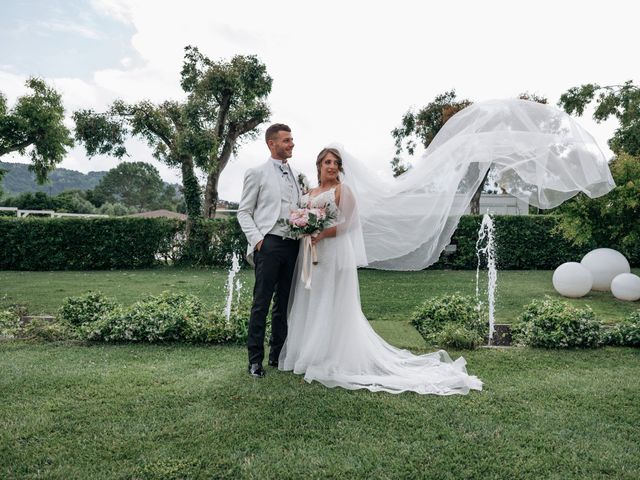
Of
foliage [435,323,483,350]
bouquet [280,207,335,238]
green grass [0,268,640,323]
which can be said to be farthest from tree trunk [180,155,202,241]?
bouquet [280,207,335,238]

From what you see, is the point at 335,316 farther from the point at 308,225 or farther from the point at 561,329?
the point at 561,329

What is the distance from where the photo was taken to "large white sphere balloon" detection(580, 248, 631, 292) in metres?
12.1

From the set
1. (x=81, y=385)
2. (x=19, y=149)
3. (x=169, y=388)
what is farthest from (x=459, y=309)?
(x=19, y=149)

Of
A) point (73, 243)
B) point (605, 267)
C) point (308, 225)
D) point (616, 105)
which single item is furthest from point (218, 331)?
point (616, 105)

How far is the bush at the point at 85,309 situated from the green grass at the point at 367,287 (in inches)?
79.2

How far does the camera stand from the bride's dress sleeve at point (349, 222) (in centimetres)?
521

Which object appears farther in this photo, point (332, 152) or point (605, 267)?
point (605, 267)

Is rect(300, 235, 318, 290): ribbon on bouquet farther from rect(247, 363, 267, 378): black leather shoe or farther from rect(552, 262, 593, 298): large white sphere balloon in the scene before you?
rect(552, 262, 593, 298): large white sphere balloon

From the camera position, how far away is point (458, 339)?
21.4 ft

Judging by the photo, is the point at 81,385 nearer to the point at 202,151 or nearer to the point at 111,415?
the point at 111,415

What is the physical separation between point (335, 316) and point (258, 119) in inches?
755

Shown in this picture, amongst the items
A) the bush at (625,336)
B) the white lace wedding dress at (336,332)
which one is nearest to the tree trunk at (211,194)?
the white lace wedding dress at (336,332)

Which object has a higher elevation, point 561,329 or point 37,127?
point 37,127

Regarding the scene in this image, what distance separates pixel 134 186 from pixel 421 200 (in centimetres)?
10664
